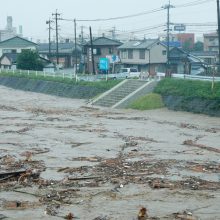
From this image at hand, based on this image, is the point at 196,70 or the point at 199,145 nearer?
the point at 199,145

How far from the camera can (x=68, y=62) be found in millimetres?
73000

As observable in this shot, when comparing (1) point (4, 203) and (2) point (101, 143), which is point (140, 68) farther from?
(1) point (4, 203)

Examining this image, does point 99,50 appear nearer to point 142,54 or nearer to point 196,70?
point 142,54

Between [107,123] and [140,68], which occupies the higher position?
[140,68]

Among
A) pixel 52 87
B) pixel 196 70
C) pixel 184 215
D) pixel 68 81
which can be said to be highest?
pixel 196 70

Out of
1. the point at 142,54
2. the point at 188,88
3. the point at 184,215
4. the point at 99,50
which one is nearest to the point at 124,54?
the point at 142,54

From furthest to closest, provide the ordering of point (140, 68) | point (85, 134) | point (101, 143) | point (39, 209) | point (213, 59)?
point (213, 59), point (140, 68), point (85, 134), point (101, 143), point (39, 209)

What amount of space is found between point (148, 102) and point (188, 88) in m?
2.87

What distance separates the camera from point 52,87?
46812 millimetres

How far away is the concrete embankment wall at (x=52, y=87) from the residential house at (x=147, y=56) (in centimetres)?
1212

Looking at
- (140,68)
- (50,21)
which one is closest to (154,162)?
(140,68)

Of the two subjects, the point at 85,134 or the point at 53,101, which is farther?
the point at 53,101

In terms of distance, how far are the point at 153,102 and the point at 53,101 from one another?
10146 mm

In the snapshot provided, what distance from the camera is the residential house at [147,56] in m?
54.7
